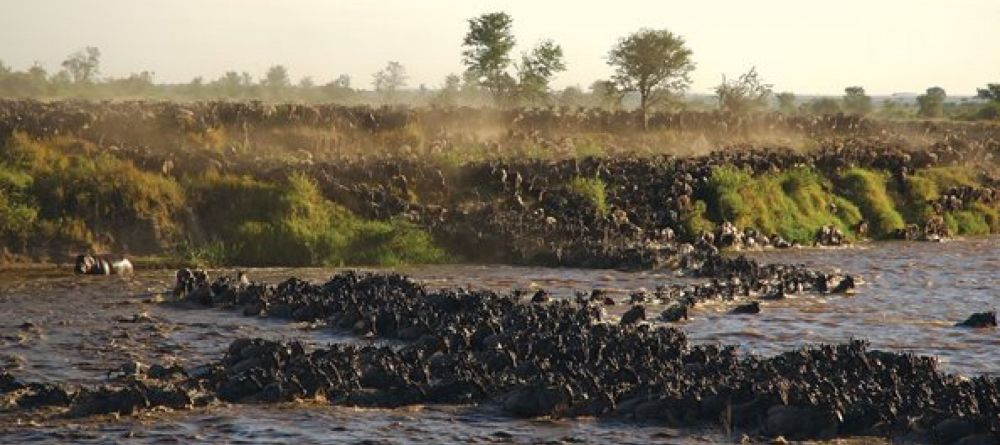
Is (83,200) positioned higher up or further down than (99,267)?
higher up

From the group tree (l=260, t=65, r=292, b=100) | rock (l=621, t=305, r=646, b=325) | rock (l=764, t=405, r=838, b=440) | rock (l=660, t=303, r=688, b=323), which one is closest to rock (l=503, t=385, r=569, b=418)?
rock (l=764, t=405, r=838, b=440)

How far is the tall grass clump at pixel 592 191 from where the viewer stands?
40.5m

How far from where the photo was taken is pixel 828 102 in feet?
372

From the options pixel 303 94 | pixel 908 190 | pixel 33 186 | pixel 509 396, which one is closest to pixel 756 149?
pixel 908 190

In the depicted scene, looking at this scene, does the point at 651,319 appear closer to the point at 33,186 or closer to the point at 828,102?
the point at 33,186

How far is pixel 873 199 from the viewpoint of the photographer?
47.9 m

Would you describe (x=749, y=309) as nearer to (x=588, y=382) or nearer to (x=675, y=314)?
(x=675, y=314)

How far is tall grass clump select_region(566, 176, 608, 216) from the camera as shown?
133 ft

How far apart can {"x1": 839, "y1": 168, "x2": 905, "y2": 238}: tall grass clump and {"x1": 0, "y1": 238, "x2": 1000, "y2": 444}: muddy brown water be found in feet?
14.8

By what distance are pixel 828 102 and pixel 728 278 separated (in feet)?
284

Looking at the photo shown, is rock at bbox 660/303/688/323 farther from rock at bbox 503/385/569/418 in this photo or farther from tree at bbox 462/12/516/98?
tree at bbox 462/12/516/98

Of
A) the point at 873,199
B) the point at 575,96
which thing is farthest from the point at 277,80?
the point at 873,199

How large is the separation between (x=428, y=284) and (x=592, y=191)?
11.3 metres

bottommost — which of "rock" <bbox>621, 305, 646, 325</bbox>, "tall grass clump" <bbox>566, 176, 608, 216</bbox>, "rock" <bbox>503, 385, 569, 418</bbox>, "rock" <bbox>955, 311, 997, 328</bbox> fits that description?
"rock" <bbox>955, 311, 997, 328</bbox>
